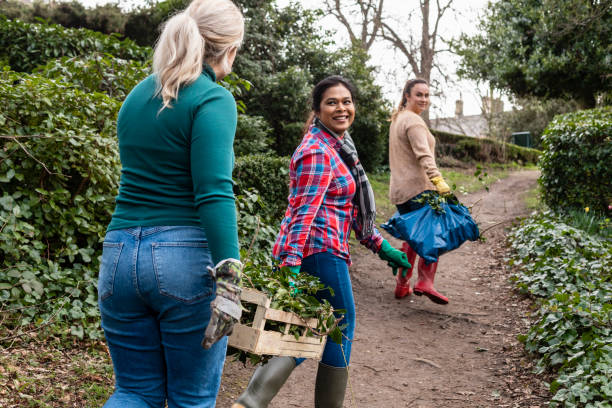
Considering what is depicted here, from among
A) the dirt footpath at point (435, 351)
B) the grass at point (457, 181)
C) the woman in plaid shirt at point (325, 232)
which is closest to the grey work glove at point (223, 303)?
the woman in plaid shirt at point (325, 232)

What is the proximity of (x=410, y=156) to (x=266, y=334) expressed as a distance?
3726mm

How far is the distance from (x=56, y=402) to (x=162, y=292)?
2106mm

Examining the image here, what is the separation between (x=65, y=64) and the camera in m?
5.80

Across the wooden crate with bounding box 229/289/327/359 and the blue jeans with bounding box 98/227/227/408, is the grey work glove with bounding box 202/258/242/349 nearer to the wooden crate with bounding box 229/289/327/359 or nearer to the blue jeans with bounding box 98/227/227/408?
the blue jeans with bounding box 98/227/227/408

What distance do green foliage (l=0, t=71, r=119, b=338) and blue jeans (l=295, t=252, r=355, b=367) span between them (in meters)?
2.01

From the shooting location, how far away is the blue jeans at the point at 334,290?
2787mm

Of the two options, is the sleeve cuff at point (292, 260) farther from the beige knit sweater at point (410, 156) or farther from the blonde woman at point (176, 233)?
the beige knit sweater at point (410, 156)

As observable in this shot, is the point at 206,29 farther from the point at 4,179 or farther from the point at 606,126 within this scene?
the point at 606,126

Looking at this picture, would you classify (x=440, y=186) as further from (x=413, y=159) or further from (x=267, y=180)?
(x=267, y=180)

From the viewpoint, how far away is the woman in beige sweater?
540 cm

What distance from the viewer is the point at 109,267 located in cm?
173

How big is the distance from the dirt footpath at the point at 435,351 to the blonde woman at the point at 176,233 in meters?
1.37

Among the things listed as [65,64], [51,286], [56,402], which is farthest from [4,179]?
[65,64]

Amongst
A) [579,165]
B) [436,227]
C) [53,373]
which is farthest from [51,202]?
[579,165]
